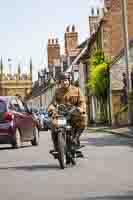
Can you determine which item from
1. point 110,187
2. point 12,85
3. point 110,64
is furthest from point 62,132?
point 12,85

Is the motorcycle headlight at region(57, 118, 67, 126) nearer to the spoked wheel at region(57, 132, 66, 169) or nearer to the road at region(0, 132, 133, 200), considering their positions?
the spoked wheel at region(57, 132, 66, 169)

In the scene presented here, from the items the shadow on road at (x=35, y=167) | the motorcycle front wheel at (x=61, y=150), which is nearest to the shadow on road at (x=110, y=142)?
the shadow on road at (x=35, y=167)

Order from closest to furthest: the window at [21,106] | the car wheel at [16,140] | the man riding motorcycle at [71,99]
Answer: the man riding motorcycle at [71,99] → the car wheel at [16,140] → the window at [21,106]

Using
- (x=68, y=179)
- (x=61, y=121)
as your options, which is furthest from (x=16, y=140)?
(x=68, y=179)

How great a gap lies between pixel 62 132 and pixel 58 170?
735mm

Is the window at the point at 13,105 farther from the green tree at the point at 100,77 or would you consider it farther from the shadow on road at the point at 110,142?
the green tree at the point at 100,77

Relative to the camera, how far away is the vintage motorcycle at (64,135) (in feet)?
45.0

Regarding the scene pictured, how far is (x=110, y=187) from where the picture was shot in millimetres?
10477

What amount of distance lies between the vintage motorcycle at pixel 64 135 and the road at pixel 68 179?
0.83ft

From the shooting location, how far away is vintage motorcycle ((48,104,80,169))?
13.7 metres

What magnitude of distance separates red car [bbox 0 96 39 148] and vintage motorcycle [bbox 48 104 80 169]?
7918 mm

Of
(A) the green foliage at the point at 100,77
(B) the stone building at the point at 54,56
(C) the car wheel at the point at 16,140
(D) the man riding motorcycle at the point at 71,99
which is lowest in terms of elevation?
(C) the car wheel at the point at 16,140

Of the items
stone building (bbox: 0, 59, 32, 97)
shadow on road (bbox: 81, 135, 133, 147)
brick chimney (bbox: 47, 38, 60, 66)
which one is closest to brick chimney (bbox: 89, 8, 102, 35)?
brick chimney (bbox: 47, 38, 60, 66)

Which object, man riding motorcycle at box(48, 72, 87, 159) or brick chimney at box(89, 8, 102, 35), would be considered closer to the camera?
man riding motorcycle at box(48, 72, 87, 159)
